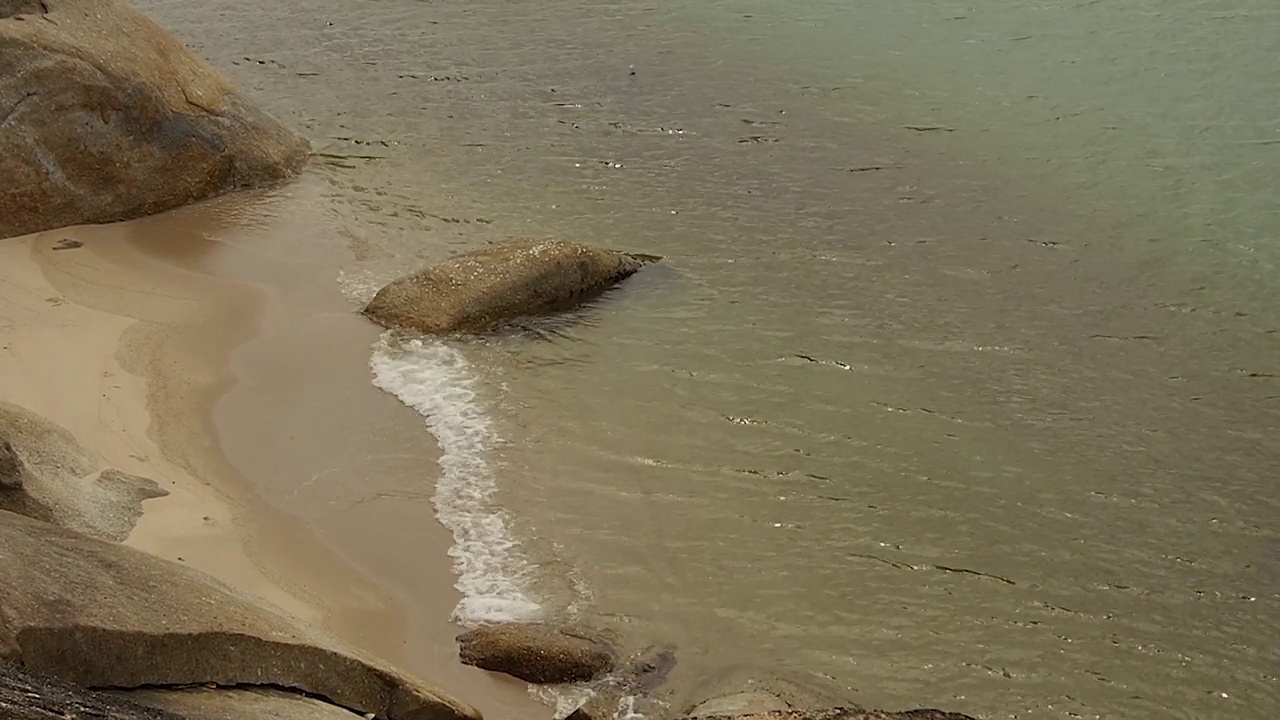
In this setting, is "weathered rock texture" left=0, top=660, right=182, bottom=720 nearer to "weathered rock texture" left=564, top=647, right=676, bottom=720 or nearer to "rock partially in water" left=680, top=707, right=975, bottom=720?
"rock partially in water" left=680, top=707, right=975, bottom=720

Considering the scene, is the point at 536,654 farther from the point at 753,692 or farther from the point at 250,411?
the point at 250,411

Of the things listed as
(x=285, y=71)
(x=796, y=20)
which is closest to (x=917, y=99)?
(x=796, y=20)

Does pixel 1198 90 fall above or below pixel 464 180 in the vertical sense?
above

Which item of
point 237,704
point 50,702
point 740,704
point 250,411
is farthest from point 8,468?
point 740,704

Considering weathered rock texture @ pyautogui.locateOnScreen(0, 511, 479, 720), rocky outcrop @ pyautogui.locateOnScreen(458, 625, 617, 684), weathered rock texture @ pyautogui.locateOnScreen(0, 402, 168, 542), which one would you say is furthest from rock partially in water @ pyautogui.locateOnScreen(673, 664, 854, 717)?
weathered rock texture @ pyautogui.locateOnScreen(0, 402, 168, 542)

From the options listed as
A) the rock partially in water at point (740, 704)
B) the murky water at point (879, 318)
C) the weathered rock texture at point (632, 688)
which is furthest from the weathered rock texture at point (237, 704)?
the murky water at point (879, 318)

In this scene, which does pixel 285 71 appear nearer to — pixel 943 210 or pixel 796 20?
pixel 796 20

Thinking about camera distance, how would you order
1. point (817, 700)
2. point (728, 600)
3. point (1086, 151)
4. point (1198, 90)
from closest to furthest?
point (817, 700), point (728, 600), point (1086, 151), point (1198, 90)
